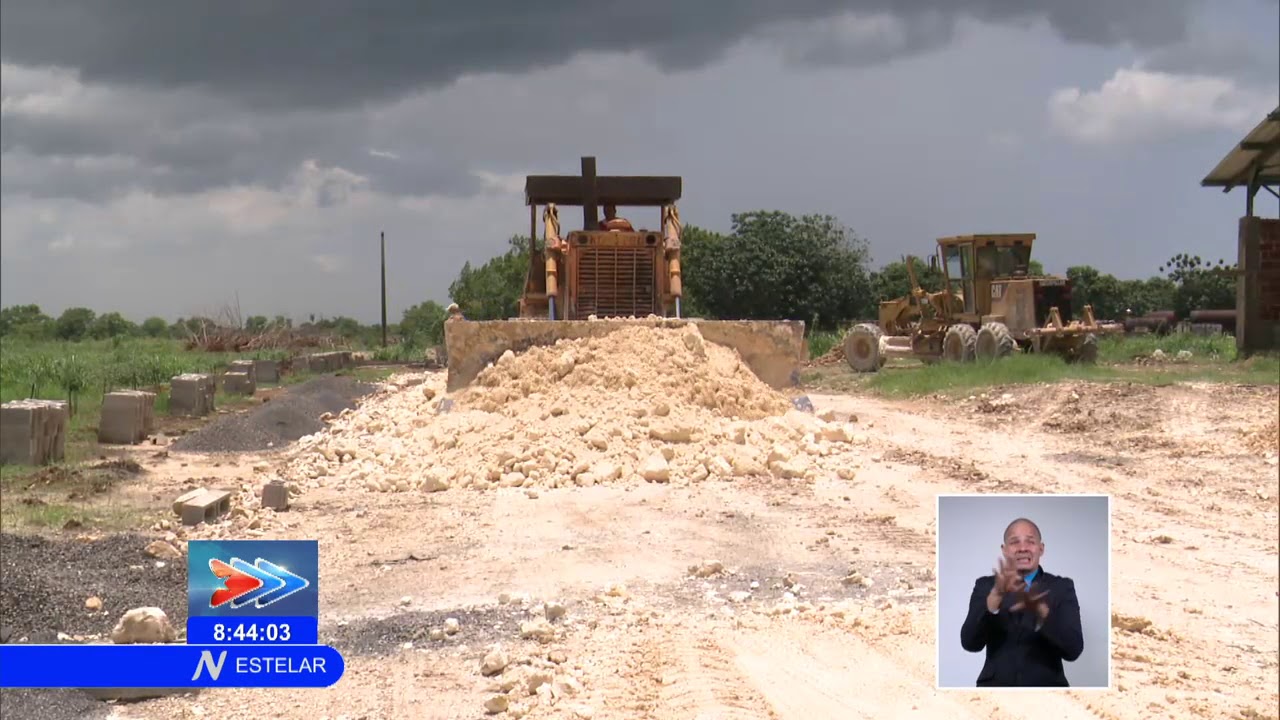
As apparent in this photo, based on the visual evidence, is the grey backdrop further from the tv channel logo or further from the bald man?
the tv channel logo

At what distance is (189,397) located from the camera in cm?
1692

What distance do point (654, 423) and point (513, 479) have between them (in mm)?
1444

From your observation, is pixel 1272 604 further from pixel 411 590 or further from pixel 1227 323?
pixel 1227 323

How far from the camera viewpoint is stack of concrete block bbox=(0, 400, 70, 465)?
36.1ft

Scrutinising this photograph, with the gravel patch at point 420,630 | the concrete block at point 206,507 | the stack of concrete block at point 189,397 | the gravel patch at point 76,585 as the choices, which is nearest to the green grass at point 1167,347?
the stack of concrete block at point 189,397

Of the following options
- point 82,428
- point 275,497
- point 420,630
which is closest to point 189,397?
point 82,428

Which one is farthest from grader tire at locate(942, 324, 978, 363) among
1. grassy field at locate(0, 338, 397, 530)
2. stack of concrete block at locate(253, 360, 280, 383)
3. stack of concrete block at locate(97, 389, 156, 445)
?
stack of concrete block at locate(253, 360, 280, 383)

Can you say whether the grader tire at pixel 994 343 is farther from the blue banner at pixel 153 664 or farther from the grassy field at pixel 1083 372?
the blue banner at pixel 153 664

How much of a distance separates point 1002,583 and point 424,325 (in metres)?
44.6

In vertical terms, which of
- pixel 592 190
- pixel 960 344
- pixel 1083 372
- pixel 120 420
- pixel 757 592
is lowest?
pixel 757 592

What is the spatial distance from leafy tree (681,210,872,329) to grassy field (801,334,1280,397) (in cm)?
1439

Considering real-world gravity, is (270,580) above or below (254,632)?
above

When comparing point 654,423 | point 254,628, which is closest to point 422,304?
point 654,423

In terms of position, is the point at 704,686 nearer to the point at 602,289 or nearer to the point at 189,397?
the point at 602,289
